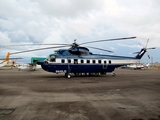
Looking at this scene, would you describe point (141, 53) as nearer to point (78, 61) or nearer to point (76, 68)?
point (78, 61)

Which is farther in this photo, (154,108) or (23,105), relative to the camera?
(23,105)

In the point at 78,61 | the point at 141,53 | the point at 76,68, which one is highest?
the point at 141,53

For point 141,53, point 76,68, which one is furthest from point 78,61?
point 141,53

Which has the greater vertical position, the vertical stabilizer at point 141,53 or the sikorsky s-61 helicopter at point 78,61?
the vertical stabilizer at point 141,53

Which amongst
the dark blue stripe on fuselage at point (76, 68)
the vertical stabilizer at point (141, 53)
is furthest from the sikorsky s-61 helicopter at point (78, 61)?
the vertical stabilizer at point (141, 53)

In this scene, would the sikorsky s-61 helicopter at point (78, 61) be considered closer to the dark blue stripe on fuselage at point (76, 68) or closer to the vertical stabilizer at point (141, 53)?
the dark blue stripe on fuselage at point (76, 68)

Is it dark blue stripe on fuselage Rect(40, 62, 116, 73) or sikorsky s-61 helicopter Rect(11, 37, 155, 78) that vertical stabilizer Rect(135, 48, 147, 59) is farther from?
dark blue stripe on fuselage Rect(40, 62, 116, 73)

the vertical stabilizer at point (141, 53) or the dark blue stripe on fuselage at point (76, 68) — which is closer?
the dark blue stripe on fuselage at point (76, 68)

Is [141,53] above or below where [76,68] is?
above

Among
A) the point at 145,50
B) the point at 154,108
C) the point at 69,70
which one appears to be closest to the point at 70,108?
the point at 154,108

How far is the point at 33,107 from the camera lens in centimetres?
698

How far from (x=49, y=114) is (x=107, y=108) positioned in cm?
254

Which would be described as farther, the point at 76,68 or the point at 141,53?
the point at 141,53

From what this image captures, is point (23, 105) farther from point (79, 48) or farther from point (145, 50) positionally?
point (145, 50)
